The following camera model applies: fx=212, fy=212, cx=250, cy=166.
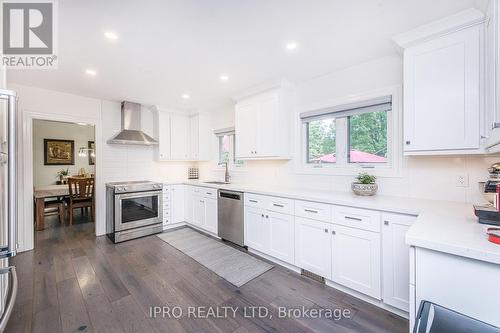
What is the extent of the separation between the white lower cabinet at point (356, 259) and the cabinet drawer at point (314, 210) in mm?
130

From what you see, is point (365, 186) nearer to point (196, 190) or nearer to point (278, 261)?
point (278, 261)

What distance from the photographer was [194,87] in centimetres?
328

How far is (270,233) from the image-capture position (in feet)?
8.88

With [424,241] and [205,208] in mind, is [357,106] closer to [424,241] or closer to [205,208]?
[424,241]

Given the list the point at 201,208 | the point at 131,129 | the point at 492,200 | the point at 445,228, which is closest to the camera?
the point at 445,228

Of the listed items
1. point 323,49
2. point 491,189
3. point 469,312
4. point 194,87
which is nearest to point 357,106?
point 323,49

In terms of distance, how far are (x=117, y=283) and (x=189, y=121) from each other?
3314 millimetres

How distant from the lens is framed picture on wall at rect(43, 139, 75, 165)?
6.32m

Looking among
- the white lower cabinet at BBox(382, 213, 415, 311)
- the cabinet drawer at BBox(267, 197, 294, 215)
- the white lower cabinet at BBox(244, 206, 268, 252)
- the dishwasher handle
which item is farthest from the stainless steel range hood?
the white lower cabinet at BBox(382, 213, 415, 311)

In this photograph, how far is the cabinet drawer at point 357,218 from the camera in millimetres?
1866

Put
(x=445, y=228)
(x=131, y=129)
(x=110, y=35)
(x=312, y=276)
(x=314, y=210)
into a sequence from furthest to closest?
(x=131, y=129)
(x=312, y=276)
(x=314, y=210)
(x=110, y=35)
(x=445, y=228)

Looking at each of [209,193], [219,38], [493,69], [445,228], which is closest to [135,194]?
[209,193]

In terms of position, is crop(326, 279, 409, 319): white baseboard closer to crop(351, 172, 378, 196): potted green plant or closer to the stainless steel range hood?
crop(351, 172, 378, 196): potted green plant

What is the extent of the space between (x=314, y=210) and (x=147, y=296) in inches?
74.3
